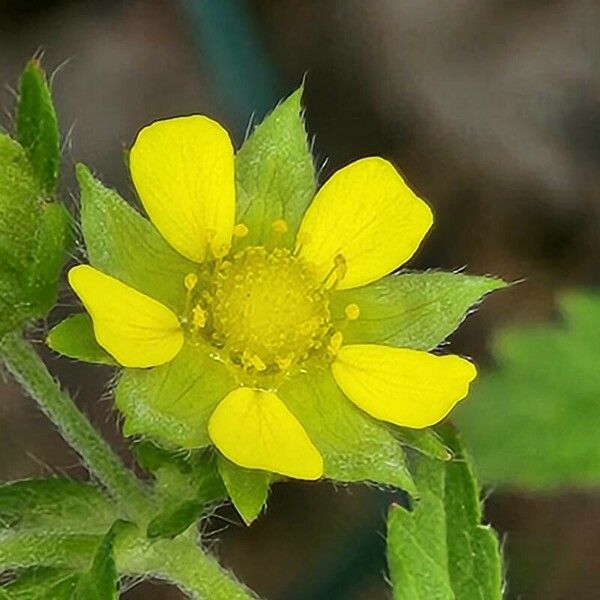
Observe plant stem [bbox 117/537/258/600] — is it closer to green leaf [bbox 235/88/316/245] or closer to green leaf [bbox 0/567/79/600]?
green leaf [bbox 0/567/79/600]

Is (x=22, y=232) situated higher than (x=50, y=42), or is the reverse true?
(x=22, y=232)

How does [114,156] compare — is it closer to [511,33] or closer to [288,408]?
[511,33]

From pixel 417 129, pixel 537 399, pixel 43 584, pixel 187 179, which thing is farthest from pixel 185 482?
pixel 417 129

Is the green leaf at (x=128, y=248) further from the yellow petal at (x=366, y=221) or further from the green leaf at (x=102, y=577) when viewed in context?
the green leaf at (x=102, y=577)

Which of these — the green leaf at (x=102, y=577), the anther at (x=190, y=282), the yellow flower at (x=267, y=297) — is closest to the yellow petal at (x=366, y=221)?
the yellow flower at (x=267, y=297)

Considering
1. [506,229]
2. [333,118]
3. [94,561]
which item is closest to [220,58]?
[333,118]
